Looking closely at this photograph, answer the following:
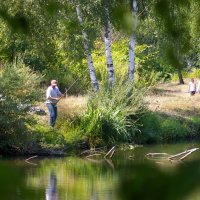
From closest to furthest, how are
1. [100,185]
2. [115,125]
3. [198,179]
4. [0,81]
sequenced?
[198,179]
[100,185]
[0,81]
[115,125]

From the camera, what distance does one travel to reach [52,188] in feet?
45.0

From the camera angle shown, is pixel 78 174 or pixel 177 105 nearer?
pixel 78 174

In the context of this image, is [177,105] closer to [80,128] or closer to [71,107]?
[71,107]

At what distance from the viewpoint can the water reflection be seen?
40.7 feet

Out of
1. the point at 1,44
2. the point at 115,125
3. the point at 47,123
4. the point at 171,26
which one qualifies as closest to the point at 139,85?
the point at 115,125

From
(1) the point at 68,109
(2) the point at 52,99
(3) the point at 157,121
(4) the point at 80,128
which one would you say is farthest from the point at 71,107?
(3) the point at 157,121

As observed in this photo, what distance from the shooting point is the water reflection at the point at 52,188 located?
12.4m

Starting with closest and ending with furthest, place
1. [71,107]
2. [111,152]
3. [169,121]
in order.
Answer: [111,152]
[71,107]
[169,121]

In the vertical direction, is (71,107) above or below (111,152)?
above

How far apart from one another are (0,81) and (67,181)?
4.10 metres

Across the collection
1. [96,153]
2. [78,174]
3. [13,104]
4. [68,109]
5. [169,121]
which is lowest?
[78,174]

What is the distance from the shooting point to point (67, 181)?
48.7ft

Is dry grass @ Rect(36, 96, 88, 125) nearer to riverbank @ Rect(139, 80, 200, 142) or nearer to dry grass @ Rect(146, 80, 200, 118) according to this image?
riverbank @ Rect(139, 80, 200, 142)

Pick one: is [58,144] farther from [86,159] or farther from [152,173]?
[152,173]
